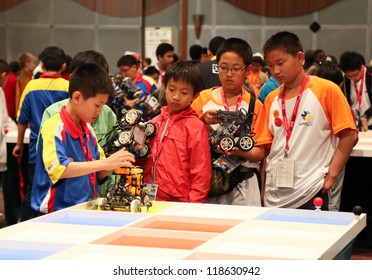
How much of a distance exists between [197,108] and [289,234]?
5.10 feet

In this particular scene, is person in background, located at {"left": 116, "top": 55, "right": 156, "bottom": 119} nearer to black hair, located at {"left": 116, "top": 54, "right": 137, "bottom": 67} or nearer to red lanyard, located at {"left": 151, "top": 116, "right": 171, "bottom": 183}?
black hair, located at {"left": 116, "top": 54, "right": 137, "bottom": 67}

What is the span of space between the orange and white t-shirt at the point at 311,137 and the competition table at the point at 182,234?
733 millimetres

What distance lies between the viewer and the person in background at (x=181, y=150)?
12.9 feet

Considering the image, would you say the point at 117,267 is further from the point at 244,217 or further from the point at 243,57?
the point at 243,57

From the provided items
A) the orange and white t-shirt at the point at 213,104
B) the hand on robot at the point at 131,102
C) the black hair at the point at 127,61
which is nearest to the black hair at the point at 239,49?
the orange and white t-shirt at the point at 213,104

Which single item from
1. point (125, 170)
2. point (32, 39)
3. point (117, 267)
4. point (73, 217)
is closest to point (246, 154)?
point (125, 170)

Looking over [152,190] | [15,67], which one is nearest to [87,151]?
[152,190]

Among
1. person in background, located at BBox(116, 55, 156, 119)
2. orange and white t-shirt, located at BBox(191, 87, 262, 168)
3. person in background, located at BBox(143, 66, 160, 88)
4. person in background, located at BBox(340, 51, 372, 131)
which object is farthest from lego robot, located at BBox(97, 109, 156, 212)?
person in background, located at BBox(143, 66, 160, 88)

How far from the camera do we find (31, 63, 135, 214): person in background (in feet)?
11.4

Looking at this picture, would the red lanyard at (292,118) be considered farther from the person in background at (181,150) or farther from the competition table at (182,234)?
the competition table at (182,234)

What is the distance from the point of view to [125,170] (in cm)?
342

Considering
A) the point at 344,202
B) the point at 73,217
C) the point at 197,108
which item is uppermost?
Answer: the point at 197,108

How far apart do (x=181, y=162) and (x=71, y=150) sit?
61 centimetres

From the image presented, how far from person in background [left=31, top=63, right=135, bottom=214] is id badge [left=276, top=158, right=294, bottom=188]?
0.91m
